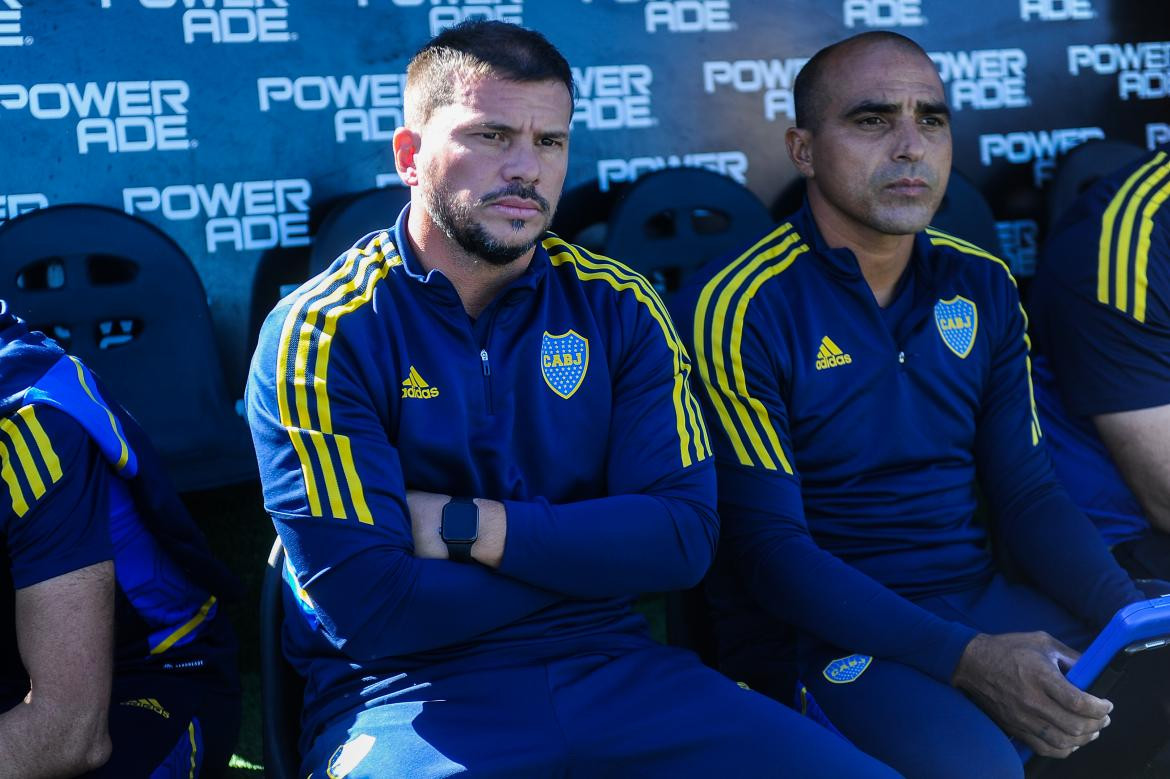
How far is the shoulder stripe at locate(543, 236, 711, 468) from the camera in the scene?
1.97 m

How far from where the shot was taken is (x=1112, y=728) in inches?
80.4

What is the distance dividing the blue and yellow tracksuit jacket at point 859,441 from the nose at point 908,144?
0.72ft

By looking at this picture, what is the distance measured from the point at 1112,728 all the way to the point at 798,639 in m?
0.53

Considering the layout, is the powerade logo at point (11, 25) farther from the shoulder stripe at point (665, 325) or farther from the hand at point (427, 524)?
the hand at point (427, 524)

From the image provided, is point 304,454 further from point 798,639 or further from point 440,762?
point 798,639

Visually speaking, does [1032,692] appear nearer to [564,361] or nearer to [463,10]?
[564,361]

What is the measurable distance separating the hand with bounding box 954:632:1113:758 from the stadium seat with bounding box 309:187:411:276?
5.40ft

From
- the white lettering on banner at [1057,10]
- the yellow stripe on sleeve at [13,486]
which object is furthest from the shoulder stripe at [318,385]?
the white lettering on banner at [1057,10]

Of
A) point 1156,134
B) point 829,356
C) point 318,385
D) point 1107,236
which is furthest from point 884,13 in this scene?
point 318,385

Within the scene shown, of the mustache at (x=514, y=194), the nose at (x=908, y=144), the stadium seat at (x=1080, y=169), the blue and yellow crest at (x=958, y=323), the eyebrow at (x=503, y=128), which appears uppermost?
the eyebrow at (x=503, y=128)

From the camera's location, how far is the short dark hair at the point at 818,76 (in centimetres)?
250

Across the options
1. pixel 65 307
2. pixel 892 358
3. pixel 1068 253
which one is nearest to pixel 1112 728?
pixel 892 358

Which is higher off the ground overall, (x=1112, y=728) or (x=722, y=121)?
(x=722, y=121)

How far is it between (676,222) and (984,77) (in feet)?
3.79
